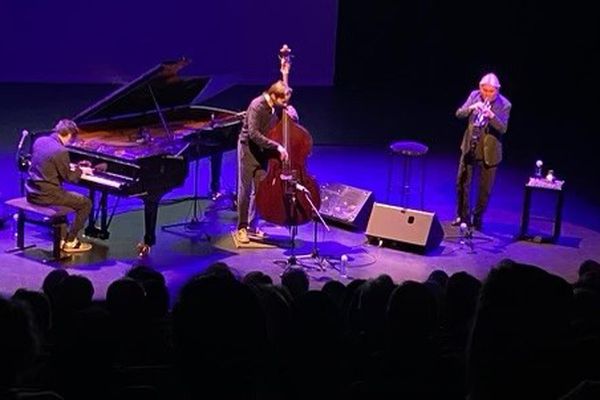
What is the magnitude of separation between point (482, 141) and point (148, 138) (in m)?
3.65

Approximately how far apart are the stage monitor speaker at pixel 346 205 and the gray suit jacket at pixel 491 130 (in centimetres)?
127

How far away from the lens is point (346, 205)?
11.5m

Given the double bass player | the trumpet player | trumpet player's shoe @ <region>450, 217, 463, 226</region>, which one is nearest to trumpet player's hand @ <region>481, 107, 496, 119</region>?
the trumpet player

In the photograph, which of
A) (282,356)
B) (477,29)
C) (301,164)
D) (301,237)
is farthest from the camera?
(477,29)

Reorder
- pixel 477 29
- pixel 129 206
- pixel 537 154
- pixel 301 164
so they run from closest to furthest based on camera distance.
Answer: pixel 301 164
pixel 129 206
pixel 537 154
pixel 477 29

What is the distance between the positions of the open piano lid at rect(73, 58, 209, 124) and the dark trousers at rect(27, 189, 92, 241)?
828 mm

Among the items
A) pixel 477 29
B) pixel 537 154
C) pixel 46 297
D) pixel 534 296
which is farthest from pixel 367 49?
pixel 534 296

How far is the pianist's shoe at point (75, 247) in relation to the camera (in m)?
10.2

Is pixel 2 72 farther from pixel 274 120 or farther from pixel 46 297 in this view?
pixel 46 297

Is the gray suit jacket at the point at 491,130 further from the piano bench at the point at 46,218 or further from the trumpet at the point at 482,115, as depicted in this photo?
the piano bench at the point at 46,218

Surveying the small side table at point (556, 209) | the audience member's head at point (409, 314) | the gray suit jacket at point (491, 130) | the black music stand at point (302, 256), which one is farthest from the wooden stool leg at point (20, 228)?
the audience member's head at point (409, 314)

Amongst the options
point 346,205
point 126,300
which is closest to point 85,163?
point 346,205

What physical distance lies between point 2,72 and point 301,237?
348 inches

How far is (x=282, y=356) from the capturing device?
530 centimetres
